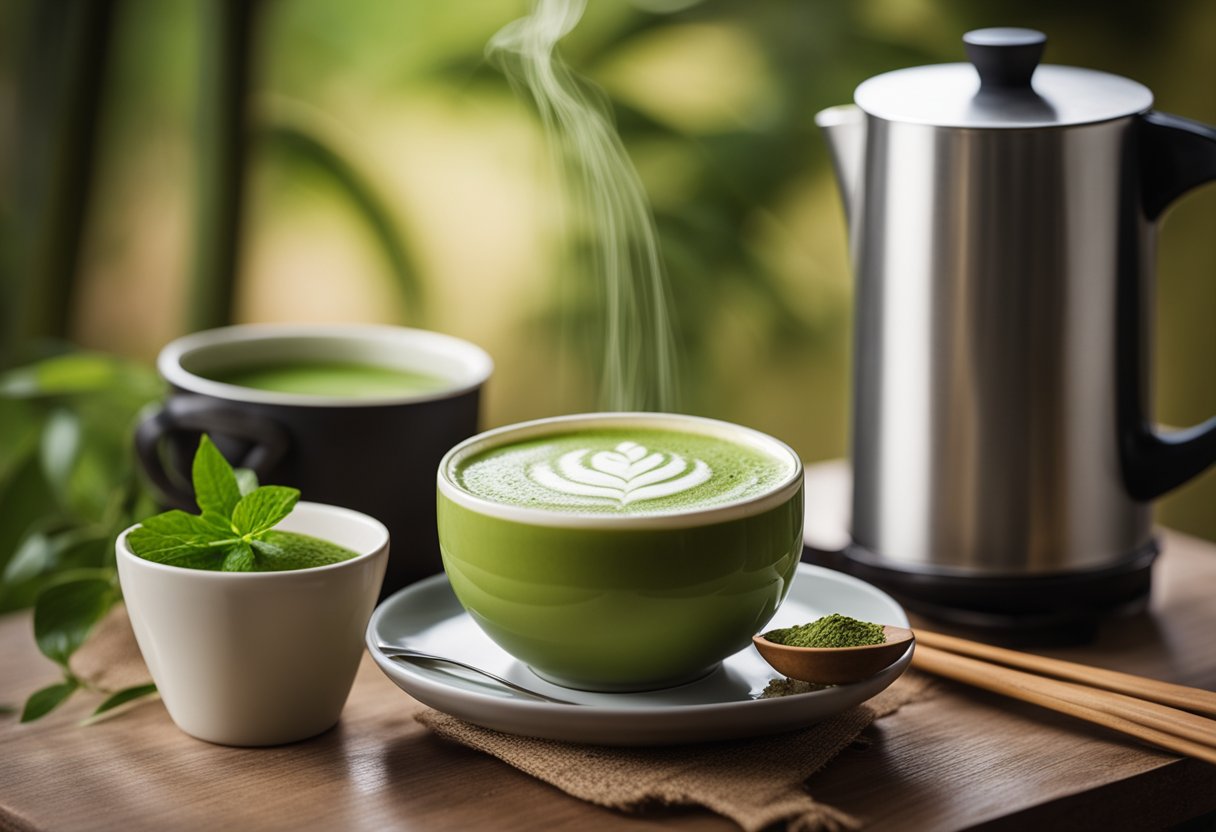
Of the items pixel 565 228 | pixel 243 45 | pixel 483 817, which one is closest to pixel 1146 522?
pixel 483 817

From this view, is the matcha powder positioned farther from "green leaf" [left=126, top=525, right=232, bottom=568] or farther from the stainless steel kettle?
"green leaf" [left=126, top=525, right=232, bottom=568]

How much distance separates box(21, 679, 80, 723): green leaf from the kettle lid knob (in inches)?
26.3

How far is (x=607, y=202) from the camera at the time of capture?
1406mm

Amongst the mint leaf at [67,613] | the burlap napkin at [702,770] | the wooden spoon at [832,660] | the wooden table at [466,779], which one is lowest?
the wooden table at [466,779]

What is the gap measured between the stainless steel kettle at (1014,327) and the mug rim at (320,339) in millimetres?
287

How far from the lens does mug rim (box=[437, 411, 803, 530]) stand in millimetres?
631

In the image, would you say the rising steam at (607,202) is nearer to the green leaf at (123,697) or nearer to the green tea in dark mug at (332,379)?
the green tea in dark mug at (332,379)

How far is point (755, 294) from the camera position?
5.41ft

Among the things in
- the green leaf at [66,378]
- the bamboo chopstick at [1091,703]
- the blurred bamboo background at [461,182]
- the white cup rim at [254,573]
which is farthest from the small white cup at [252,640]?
the blurred bamboo background at [461,182]

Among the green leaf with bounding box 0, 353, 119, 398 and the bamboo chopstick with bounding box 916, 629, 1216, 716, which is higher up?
the green leaf with bounding box 0, 353, 119, 398

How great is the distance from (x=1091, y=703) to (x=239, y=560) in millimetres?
462

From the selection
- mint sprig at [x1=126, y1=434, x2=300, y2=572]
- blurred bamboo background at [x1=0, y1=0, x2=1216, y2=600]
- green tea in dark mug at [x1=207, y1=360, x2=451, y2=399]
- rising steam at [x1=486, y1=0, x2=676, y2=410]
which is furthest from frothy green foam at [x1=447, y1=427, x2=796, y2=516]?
blurred bamboo background at [x1=0, y1=0, x2=1216, y2=600]

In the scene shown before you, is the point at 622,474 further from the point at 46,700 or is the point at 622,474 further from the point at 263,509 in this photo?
the point at 46,700

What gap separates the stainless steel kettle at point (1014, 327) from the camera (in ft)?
2.60
